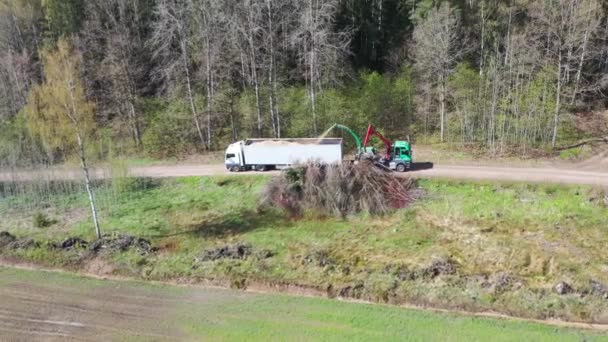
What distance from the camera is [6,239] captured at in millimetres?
24875

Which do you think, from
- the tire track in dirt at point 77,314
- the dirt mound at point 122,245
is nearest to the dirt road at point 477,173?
the dirt mound at point 122,245

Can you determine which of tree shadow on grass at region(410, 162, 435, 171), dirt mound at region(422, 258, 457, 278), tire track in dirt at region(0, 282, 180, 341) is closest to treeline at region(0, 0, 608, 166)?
tree shadow on grass at region(410, 162, 435, 171)

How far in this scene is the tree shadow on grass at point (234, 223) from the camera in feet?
82.8

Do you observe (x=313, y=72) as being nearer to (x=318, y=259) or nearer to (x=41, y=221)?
(x=318, y=259)

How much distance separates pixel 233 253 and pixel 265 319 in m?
5.28

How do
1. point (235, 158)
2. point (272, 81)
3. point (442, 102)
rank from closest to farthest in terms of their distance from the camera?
point (235, 158) < point (442, 102) < point (272, 81)

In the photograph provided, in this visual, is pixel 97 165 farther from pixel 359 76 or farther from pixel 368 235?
pixel 359 76

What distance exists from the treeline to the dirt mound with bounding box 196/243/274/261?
14327 mm

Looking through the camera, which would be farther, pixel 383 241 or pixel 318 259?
pixel 383 241

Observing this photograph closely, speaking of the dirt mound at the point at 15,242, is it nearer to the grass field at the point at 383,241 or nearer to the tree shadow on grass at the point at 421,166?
the grass field at the point at 383,241

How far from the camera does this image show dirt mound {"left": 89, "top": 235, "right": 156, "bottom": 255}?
917 inches

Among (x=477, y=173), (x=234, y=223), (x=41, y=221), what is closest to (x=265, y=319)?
(x=234, y=223)

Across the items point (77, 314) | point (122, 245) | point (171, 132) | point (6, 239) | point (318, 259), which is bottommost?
point (77, 314)

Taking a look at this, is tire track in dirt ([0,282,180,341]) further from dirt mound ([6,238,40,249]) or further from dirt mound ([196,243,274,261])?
dirt mound ([6,238,40,249])
